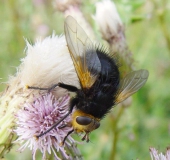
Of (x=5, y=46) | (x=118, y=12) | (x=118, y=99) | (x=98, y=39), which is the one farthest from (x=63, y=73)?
(x=5, y=46)

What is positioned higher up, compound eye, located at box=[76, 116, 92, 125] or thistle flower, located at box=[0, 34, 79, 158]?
thistle flower, located at box=[0, 34, 79, 158]

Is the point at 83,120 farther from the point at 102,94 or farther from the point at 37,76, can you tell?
the point at 37,76

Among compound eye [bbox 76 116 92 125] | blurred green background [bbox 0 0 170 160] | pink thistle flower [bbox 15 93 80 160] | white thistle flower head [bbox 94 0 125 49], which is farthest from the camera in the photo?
blurred green background [bbox 0 0 170 160]

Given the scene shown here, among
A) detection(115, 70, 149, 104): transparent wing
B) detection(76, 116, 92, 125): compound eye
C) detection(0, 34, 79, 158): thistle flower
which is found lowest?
detection(115, 70, 149, 104): transparent wing

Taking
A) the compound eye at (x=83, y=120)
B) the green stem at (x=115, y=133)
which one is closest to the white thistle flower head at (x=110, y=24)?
the green stem at (x=115, y=133)

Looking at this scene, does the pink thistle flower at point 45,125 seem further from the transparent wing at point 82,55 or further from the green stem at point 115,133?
the green stem at point 115,133

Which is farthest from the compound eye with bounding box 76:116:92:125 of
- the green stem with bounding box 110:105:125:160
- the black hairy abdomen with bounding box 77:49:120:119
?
the green stem with bounding box 110:105:125:160

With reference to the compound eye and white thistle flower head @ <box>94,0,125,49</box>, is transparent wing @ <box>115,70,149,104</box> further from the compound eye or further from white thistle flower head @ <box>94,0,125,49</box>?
white thistle flower head @ <box>94,0,125,49</box>
